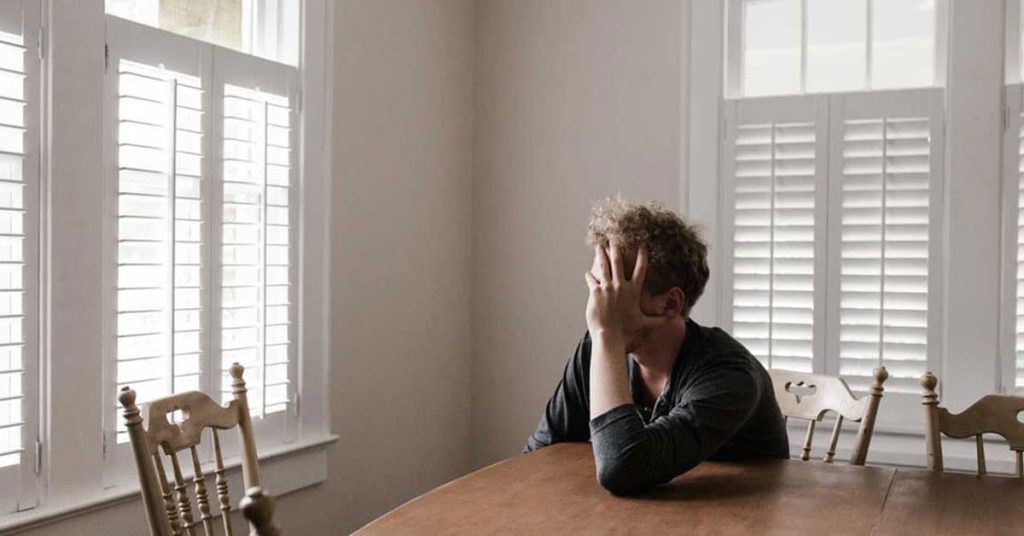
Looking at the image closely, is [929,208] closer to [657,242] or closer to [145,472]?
[657,242]

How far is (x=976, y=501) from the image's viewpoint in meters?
1.83

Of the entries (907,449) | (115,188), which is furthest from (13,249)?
(907,449)

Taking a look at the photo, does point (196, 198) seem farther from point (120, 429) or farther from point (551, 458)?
point (551, 458)

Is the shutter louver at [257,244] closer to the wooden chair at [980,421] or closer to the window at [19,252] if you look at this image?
the window at [19,252]

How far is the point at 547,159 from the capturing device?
381 centimetres

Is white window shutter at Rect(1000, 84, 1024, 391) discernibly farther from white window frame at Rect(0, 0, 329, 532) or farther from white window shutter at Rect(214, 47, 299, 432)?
white window frame at Rect(0, 0, 329, 532)

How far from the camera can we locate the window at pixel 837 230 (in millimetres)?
3289

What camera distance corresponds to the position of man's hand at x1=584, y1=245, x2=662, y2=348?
6.60ft

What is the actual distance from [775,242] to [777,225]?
0.19 feet

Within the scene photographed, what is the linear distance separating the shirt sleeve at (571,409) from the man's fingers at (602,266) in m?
0.25

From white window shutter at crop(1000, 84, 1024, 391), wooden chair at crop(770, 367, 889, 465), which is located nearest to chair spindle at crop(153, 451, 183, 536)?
wooden chair at crop(770, 367, 889, 465)

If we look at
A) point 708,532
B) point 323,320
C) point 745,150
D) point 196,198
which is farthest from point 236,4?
point 708,532

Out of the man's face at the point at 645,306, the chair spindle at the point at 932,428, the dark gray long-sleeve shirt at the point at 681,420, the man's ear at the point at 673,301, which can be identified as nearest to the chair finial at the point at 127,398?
the dark gray long-sleeve shirt at the point at 681,420

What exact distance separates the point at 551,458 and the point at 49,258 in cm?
116
